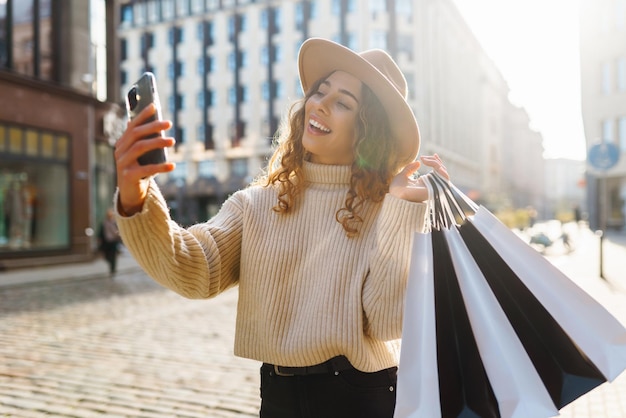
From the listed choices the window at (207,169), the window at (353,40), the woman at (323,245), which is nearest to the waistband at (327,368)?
the woman at (323,245)

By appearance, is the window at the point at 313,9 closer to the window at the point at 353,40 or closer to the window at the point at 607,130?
the window at the point at 353,40

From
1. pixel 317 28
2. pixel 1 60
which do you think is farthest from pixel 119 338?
pixel 317 28

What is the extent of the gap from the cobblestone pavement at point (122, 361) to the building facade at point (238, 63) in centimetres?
3662

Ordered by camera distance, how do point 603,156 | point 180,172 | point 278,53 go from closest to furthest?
point 603,156, point 278,53, point 180,172

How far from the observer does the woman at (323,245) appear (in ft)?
6.02

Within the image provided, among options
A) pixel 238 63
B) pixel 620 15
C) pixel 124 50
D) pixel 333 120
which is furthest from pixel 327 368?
pixel 124 50

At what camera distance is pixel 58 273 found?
16.0 meters

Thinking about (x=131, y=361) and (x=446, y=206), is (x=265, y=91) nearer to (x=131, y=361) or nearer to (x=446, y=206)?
(x=131, y=361)

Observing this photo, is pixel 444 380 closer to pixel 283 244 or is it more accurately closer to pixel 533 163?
pixel 283 244

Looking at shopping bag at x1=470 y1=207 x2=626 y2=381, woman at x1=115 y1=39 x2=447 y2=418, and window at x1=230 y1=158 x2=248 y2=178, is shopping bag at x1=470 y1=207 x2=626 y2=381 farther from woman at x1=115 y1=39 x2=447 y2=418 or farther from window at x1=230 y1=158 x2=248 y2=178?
window at x1=230 y1=158 x2=248 y2=178

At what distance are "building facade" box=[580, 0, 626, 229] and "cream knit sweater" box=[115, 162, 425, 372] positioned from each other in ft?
123

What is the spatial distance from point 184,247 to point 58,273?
1551 cm

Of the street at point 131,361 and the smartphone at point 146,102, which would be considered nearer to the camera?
the smartphone at point 146,102

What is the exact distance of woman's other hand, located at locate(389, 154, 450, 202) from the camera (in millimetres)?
1860
